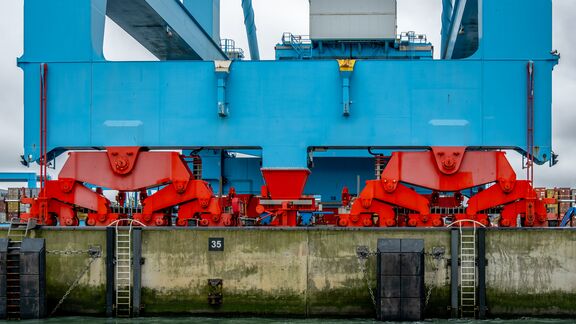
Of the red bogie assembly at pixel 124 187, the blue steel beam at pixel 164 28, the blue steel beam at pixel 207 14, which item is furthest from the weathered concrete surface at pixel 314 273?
the blue steel beam at pixel 207 14

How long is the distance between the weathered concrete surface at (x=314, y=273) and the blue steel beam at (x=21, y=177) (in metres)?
24.1

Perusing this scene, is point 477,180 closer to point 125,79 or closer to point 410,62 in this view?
point 410,62

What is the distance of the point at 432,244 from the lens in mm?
19172

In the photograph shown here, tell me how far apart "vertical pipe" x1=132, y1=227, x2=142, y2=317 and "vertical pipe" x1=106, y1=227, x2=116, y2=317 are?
1.70 feet

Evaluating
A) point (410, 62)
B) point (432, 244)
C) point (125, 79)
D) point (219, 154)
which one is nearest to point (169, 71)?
point (125, 79)

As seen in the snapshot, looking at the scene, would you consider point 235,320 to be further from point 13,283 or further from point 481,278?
point 481,278

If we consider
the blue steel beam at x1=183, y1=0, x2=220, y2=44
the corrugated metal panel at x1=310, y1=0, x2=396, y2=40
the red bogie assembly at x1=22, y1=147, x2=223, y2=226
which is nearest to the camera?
the red bogie assembly at x1=22, y1=147, x2=223, y2=226

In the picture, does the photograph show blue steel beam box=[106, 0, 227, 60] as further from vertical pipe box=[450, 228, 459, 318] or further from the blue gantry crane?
vertical pipe box=[450, 228, 459, 318]

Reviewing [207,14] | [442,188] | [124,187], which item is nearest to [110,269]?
[124,187]

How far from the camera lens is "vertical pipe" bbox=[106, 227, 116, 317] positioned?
63.4 feet

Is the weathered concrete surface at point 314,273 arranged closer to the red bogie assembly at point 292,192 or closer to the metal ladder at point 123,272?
the metal ladder at point 123,272

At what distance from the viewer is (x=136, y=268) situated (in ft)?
63.7

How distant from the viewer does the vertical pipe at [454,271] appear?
62.0ft

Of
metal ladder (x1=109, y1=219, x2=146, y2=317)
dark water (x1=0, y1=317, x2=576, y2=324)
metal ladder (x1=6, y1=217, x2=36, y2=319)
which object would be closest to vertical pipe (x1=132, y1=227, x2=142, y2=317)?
metal ladder (x1=109, y1=219, x2=146, y2=317)
